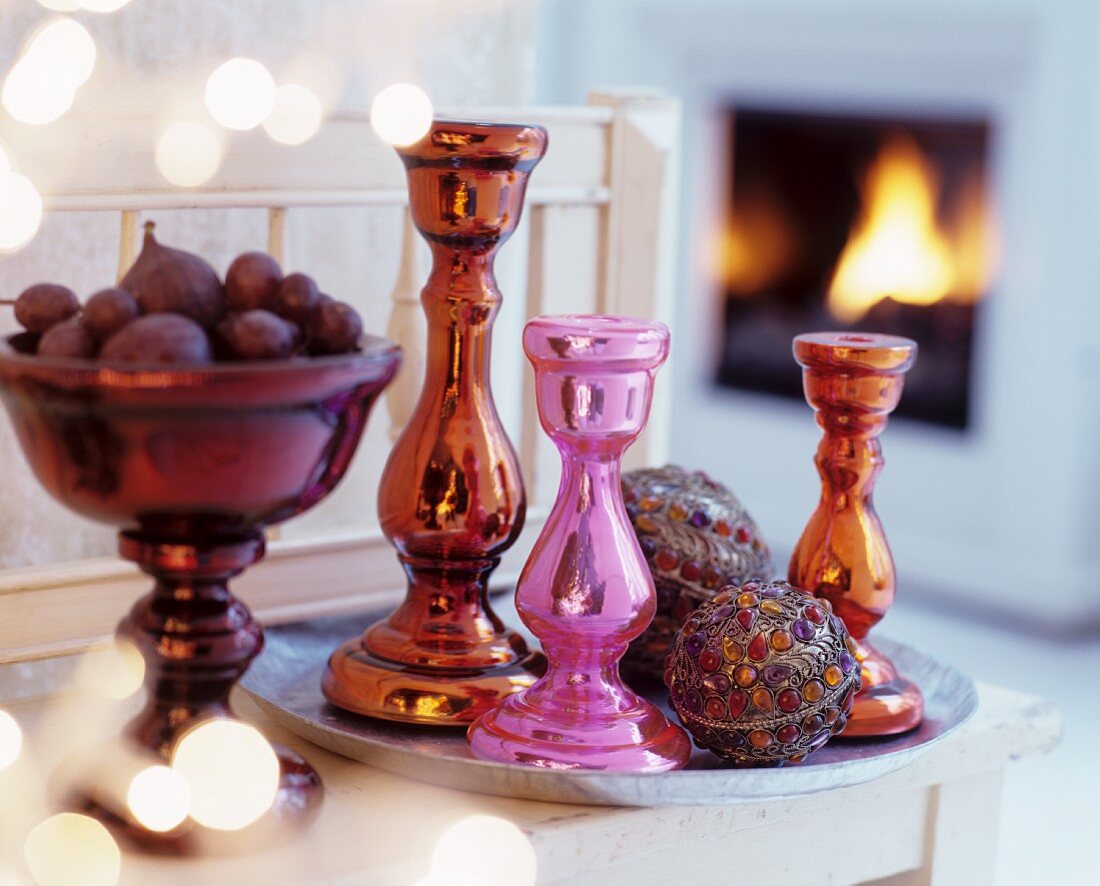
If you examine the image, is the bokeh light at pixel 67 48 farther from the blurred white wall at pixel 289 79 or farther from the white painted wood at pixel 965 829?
the white painted wood at pixel 965 829

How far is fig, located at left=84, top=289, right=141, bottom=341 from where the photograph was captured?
1.87 feet

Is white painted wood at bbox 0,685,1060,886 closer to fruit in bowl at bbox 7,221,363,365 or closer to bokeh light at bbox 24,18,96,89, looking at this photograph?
fruit in bowl at bbox 7,221,363,365

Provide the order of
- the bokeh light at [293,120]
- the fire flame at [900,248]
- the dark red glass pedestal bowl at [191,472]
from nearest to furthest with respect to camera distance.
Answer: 1. the dark red glass pedestal bowl at [191,472]
2. the bokeh light at [293,120]
3. the fire flame at [900,248]

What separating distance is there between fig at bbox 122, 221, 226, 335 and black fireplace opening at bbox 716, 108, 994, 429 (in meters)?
2.25

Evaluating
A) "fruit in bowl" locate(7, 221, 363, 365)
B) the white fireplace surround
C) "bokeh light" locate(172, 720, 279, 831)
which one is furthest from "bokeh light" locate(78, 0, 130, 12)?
the white fireplace surround

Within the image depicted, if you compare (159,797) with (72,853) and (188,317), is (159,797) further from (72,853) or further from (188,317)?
(188,317)

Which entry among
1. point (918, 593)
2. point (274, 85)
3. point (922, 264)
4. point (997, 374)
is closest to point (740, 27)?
point (922, 264)

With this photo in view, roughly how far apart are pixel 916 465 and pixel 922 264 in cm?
39

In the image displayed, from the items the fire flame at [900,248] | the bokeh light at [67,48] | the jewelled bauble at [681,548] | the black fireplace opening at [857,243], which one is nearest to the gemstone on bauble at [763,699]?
the jewelled bauble at [681,548]

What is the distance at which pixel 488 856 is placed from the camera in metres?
0.63

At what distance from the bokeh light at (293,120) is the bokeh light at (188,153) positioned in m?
0.04

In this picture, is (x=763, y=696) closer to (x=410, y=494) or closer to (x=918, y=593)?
(x=410, y=494)

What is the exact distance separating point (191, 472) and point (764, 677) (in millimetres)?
257

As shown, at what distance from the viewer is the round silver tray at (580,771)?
64 cm
